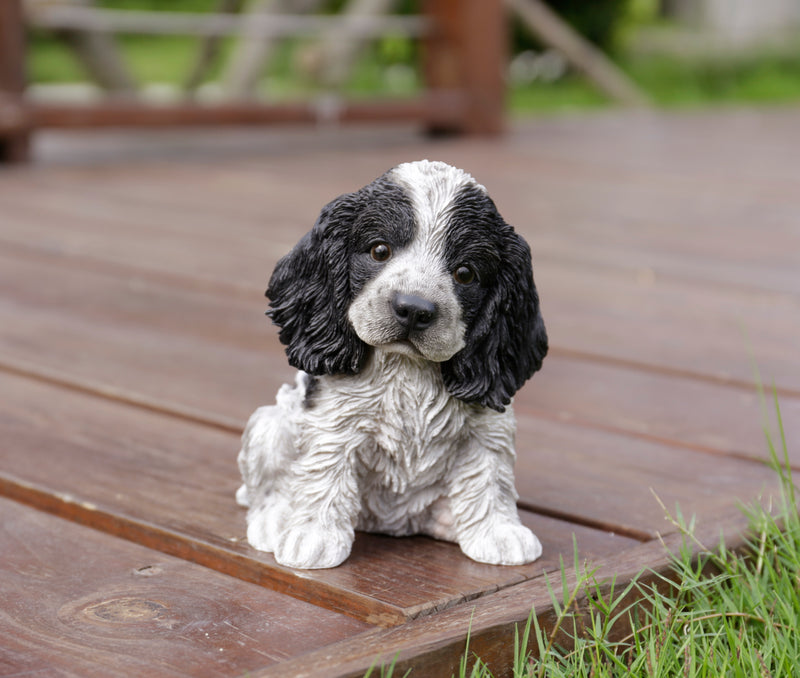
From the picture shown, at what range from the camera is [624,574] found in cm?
156

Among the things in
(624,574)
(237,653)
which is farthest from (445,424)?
(237,653)

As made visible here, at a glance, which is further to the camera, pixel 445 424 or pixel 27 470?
pixel 27 470

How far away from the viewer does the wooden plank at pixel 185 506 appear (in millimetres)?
1506

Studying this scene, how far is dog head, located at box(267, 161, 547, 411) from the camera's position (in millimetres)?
1468

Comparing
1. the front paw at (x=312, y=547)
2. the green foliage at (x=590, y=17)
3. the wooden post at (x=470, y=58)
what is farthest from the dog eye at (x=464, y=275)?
the green foliage at (x=590, y=17)

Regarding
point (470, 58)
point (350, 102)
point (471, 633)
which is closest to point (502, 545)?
point (471, 633)

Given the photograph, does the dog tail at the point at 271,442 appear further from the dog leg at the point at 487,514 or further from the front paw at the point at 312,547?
the dog leg at the point at 487,514

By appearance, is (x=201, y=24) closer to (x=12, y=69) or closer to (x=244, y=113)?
(x=244, y=113)

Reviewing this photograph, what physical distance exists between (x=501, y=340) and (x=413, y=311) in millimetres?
165

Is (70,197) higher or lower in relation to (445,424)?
lower

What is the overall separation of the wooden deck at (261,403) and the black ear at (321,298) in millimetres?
269

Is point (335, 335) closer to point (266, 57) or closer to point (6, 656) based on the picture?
point (6, 656)

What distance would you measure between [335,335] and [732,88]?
11.9m

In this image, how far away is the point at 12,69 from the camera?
5062mm
